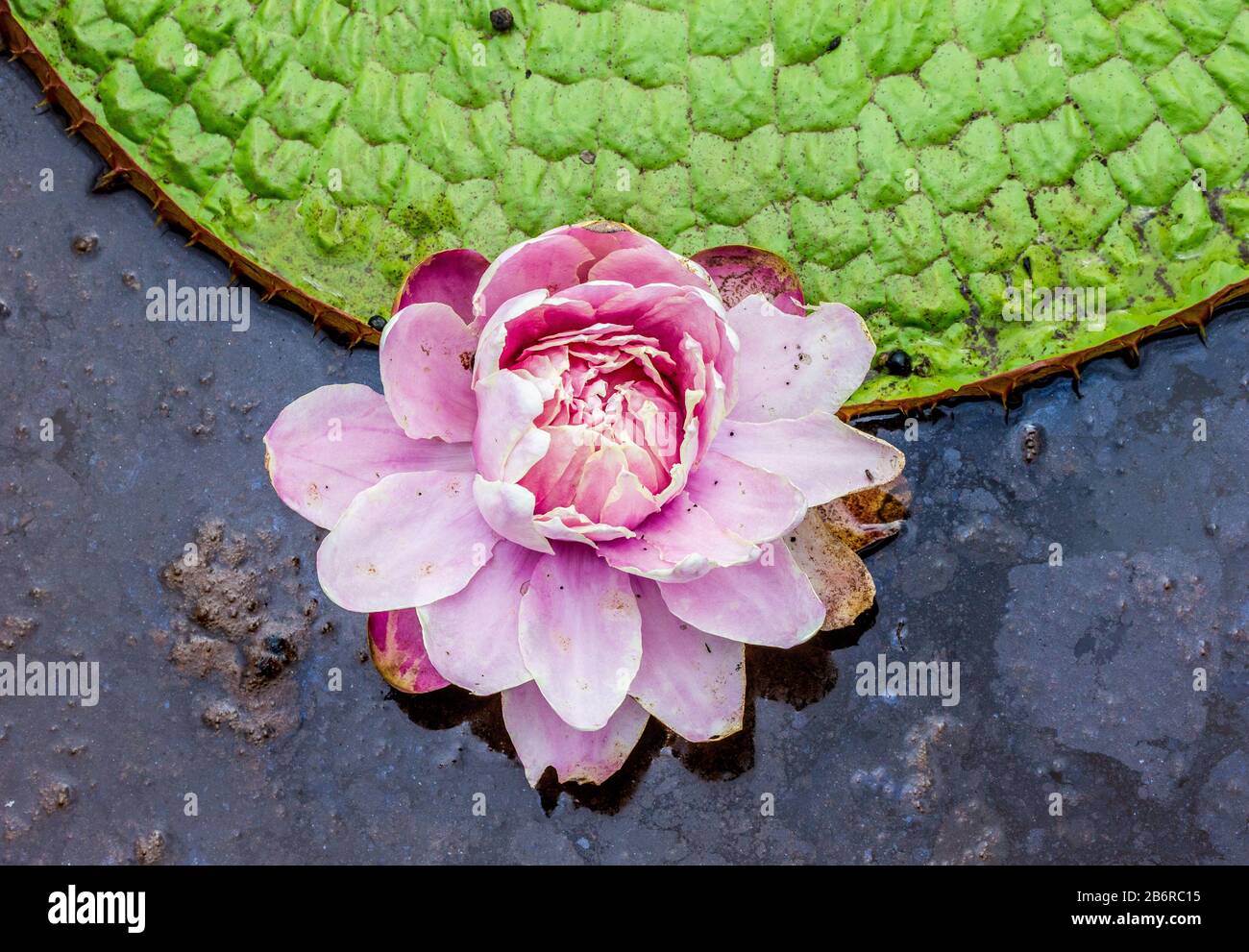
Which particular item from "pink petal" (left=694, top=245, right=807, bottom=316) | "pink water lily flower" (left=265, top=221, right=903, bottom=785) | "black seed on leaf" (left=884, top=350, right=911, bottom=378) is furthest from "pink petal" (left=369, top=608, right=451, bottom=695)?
"black seed on leaf" (left=884, top=350, right=911, bottom=378)

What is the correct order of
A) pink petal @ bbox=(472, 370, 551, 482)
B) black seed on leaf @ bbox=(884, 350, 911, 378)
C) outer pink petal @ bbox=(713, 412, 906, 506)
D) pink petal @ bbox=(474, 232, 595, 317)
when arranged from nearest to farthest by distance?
pink petal @ bbox=(472, 370, 551, 482) < pink petal @ bbox=(474, 232, 595, 317) < outer pink petal @ bbox=(713, 412, 906, 506) < black seed on leaf @ bbox=(884, 350, 911, 378)

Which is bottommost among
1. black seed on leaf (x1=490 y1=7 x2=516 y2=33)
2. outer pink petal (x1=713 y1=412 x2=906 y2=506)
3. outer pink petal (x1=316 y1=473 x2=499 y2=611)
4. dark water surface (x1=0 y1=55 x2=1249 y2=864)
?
dark water surface (x1=0 y1=55 x2=1249 y2=864)

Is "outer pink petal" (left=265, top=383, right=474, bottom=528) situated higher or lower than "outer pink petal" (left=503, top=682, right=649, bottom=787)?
higher

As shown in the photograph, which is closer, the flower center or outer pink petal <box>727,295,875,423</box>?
the flower center

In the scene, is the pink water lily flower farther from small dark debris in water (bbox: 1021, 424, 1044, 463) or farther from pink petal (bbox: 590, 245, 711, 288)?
small dark debris in water (bbox: 1021, 424, 1044, 463)

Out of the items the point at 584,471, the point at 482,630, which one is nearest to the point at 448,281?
the point at 584,471

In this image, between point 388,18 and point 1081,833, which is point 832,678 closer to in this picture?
point 1081,833

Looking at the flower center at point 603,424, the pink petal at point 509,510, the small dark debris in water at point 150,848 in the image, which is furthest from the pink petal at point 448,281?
the small dark debris in water at point 150,848

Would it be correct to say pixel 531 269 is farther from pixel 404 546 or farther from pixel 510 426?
pixel 404 546
